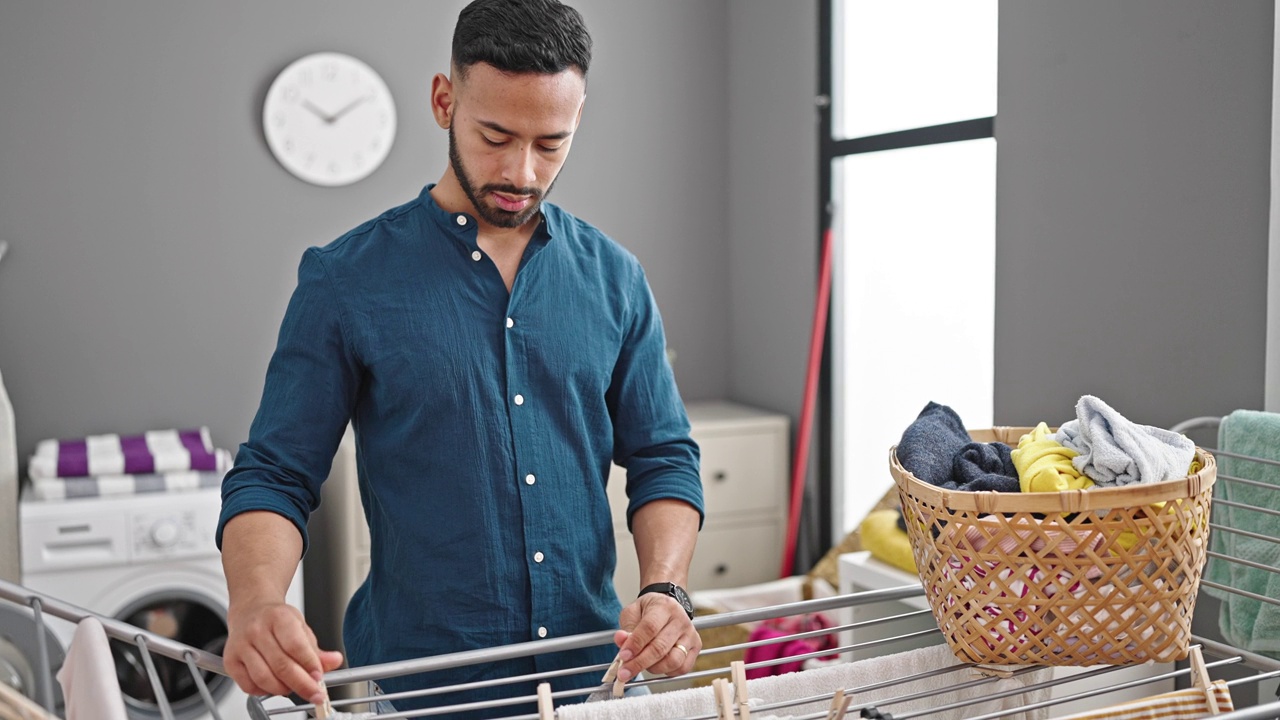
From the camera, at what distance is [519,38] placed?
3.81ft

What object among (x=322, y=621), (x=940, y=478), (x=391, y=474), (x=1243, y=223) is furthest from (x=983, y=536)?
(x=322, y=621)

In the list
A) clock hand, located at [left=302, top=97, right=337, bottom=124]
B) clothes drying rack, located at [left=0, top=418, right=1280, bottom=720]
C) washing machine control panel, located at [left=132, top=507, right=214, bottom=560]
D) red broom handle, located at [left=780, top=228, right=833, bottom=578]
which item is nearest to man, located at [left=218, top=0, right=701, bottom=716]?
clothes drying rack, located at [left=0, top=418, right=1280, bottom=720]

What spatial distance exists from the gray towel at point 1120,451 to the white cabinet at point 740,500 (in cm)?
234

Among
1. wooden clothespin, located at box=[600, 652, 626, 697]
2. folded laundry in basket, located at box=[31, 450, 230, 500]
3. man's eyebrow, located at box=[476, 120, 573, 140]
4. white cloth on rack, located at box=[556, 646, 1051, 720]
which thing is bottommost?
folded laundry in basket, located at box=[31, 450, 230, 500]

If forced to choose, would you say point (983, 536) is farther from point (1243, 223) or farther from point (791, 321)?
point (791, 321)

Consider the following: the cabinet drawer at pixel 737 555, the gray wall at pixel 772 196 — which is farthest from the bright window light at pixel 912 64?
the cabinet drawer at pixel 737 555

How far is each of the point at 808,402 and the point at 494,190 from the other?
225cm

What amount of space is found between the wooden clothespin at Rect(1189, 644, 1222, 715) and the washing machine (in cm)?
232

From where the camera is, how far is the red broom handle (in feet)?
10.9

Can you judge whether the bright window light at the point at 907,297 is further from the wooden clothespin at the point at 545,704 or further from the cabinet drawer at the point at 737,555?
the wooden clothespin at the point at 545,704

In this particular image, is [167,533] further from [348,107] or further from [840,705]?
[840,705]

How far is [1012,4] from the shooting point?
244cm

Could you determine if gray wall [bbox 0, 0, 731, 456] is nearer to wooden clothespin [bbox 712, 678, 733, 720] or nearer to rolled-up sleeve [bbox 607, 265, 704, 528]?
rolled-up sleeve [bbox 607, 265, 704, 528]

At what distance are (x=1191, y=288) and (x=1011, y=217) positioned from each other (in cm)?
50
